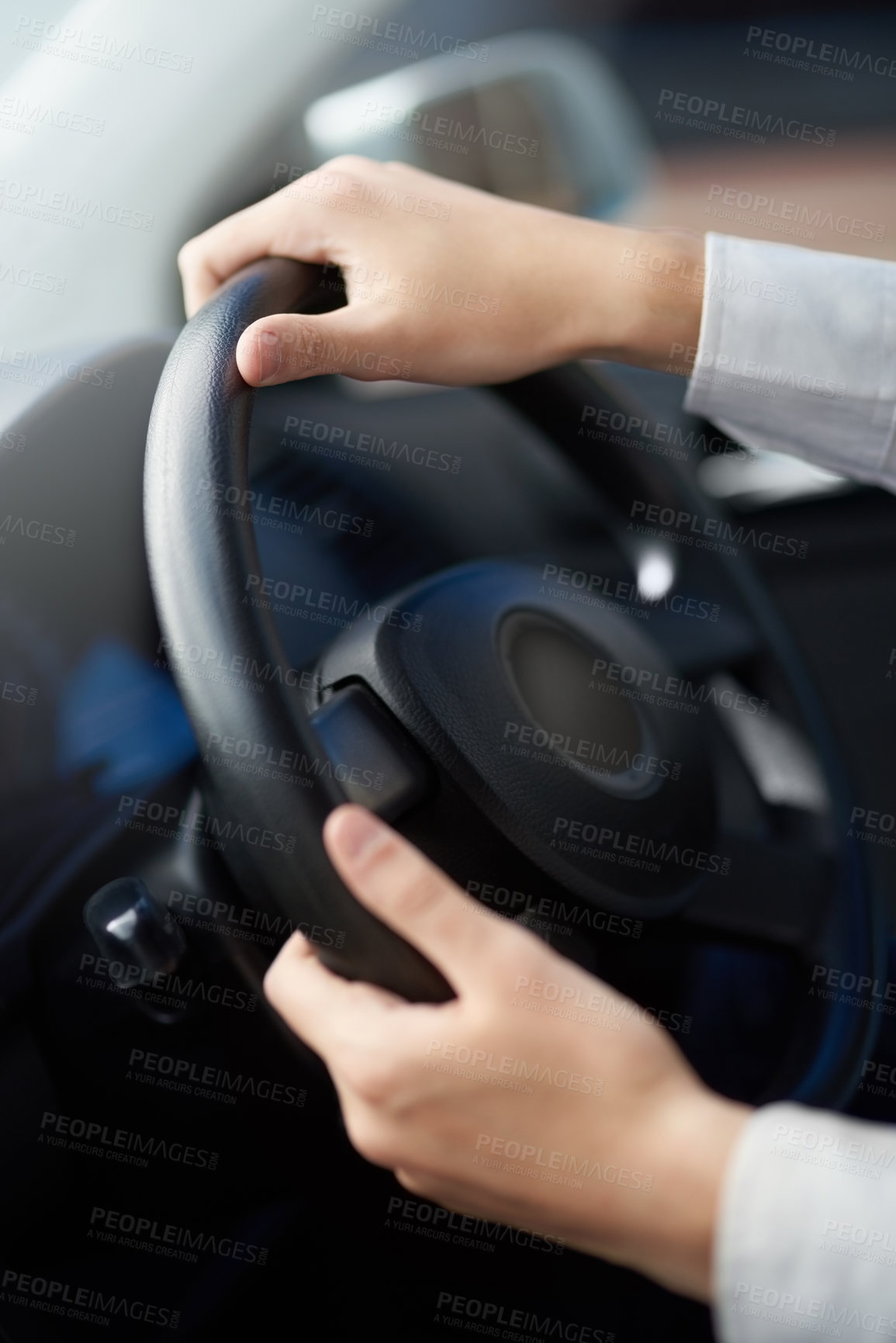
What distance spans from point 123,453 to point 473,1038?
590mm

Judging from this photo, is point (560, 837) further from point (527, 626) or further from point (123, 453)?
point (123, 453)

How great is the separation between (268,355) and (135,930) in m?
0.36

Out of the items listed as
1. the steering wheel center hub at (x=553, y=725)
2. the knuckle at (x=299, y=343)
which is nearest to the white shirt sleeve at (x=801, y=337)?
the steering wheel center hub at (x=553, y=725)

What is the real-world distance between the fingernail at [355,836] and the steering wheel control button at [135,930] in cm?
21

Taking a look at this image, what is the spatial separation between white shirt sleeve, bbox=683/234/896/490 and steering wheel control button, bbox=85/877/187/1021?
24.1 inches

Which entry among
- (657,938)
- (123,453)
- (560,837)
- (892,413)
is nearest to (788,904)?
(657,938)

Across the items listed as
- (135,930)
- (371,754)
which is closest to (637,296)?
(371,754)

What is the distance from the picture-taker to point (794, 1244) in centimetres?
58

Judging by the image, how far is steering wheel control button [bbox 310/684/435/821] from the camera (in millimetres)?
657

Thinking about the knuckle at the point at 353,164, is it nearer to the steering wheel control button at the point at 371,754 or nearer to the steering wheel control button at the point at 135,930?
the steering wheel control button at the point at 371,754

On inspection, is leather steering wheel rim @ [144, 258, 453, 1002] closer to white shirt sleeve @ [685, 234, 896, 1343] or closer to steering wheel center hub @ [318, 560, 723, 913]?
steering wheel center hub @ [318, 560, 723, 913]

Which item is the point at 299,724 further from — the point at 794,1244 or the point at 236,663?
the point at 794,1244

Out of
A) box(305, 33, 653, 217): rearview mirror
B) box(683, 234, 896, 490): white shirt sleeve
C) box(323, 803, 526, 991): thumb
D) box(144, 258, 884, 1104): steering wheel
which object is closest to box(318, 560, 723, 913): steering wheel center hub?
box(144, 258, 884, 1104): steering wheel

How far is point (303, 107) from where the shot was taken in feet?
3.92
